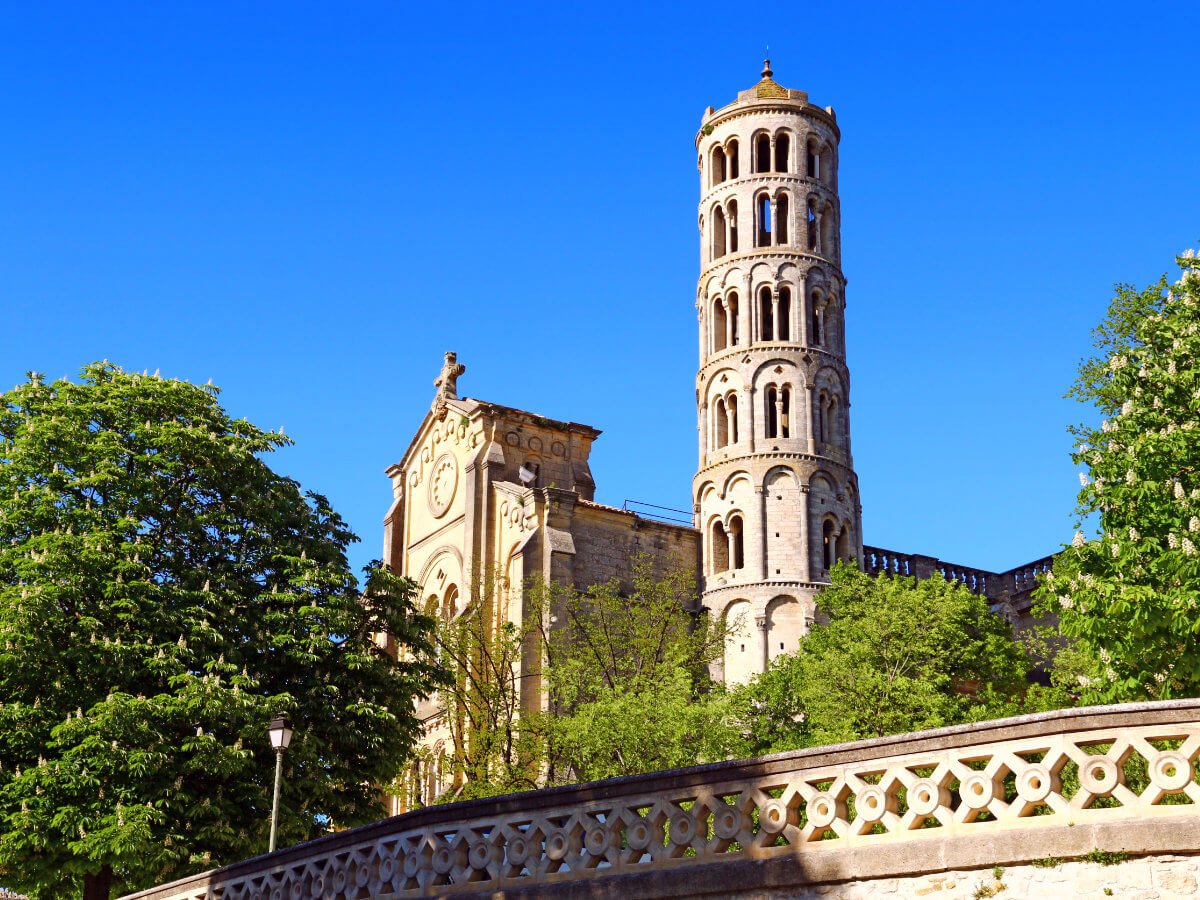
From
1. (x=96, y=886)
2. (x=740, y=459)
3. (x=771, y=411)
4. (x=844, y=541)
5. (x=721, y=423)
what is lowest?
(x=96, y=886)

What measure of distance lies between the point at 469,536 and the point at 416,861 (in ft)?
117

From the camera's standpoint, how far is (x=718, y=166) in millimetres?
54000

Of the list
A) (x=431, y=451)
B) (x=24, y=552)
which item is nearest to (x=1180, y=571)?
(x=24, y=552)

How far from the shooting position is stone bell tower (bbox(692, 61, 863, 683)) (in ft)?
157

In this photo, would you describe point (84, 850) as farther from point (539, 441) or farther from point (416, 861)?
point (539, 441)

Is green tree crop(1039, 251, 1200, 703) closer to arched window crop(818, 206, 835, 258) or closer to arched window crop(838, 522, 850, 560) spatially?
arched window crop(838, 522, 850, 560)

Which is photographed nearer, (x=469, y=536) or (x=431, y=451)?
(x=469, y=536)

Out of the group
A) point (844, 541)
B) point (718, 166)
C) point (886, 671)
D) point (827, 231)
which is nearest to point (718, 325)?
point (827, 231)

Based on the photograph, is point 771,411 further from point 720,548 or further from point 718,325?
point 720,548

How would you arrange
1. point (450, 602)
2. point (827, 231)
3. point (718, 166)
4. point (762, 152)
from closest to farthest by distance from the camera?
point (450, 602) → point (827, 231) → point (762, 152) → point (718, 166)

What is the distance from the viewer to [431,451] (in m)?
55.2

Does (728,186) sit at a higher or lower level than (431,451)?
higher

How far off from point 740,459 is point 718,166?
36.2ft

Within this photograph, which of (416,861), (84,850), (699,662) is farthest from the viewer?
(699,662)
